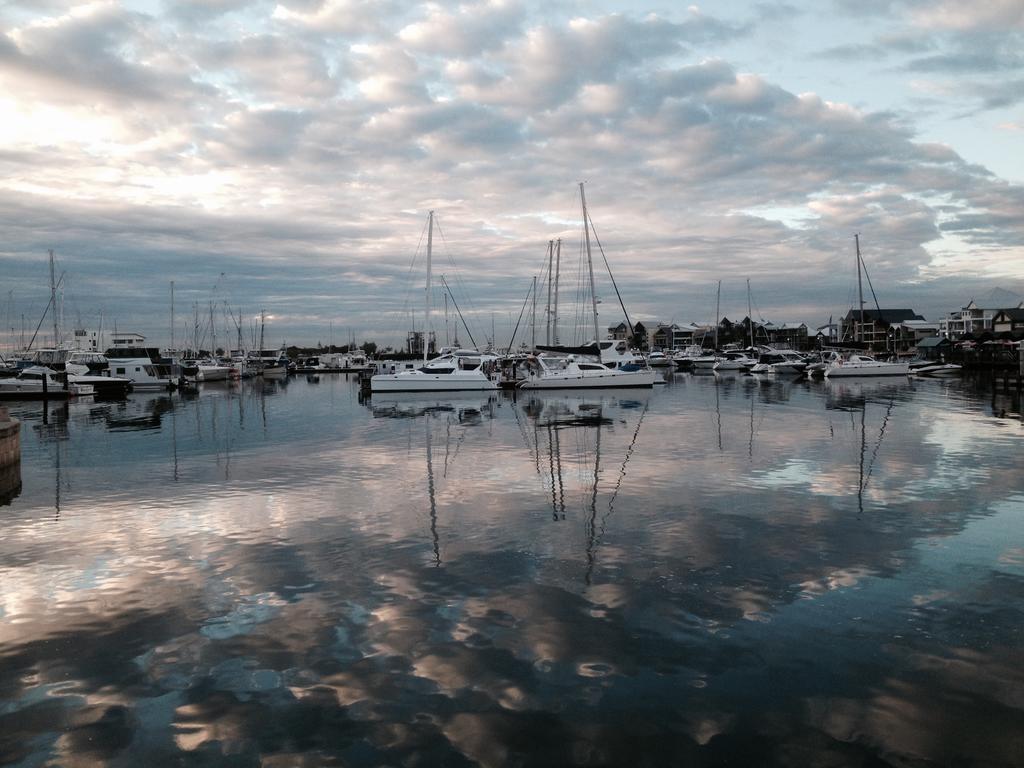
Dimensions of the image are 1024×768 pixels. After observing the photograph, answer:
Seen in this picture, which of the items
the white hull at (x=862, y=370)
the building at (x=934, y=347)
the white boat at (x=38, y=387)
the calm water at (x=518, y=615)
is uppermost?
the building at (x=934, y=347)

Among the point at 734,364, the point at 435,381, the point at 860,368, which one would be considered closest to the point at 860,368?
the point at 860,368

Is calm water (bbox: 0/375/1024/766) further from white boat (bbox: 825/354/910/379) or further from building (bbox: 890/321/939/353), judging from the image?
building (bbox: 890/321/939/353)

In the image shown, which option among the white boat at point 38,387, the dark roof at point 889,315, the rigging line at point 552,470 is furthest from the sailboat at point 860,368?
the dark roof at point 889,315

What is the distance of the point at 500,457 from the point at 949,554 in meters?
12.5

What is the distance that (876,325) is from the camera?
14862 cm

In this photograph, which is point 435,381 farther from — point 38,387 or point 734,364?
point 734,364

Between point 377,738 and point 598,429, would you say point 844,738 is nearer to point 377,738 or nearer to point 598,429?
point 377,738

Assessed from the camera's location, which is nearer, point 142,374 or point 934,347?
point 142,374

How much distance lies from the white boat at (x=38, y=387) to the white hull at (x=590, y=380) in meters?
33.2

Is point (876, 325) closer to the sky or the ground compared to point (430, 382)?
closer to the sky

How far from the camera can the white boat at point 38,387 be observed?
5041 cm

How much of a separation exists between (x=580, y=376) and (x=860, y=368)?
3408 centimetres

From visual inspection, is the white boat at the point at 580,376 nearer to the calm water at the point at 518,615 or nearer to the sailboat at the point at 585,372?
the sailboat at the point at 585,372

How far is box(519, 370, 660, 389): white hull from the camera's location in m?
52.8
